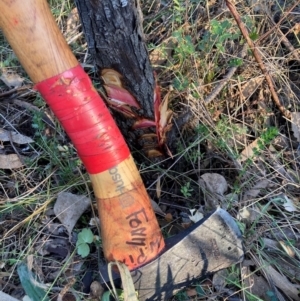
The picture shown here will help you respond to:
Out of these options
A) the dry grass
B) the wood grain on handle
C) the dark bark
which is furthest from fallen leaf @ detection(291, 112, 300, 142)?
the wood grain on handle

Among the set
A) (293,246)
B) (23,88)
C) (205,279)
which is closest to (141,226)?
(205,279)

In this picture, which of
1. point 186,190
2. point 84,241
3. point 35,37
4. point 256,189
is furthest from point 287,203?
point 35,37

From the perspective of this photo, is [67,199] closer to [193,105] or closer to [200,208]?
[200,208]

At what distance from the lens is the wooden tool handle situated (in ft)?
4.41

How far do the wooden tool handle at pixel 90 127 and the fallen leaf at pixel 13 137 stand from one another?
65 centimetres

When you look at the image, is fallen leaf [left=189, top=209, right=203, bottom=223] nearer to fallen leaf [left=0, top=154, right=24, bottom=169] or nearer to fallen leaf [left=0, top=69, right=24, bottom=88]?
fallen leaf [left=0, top=154, right=24, bottom=169]

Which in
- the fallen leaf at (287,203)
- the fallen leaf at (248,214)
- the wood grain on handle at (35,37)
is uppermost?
the wood grain on handle at (35,37)

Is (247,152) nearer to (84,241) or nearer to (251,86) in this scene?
(251,86)

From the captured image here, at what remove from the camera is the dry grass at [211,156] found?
1620mm

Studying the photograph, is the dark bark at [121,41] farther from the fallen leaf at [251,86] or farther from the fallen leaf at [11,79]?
the fallen leaf at [11,79]

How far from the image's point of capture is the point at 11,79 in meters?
2.28

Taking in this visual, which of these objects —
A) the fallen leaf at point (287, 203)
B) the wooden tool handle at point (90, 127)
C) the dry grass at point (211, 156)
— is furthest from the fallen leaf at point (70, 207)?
the fallen leaf at point (287, 203)

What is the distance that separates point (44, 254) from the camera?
170cm

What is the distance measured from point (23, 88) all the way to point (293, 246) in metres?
1.38
